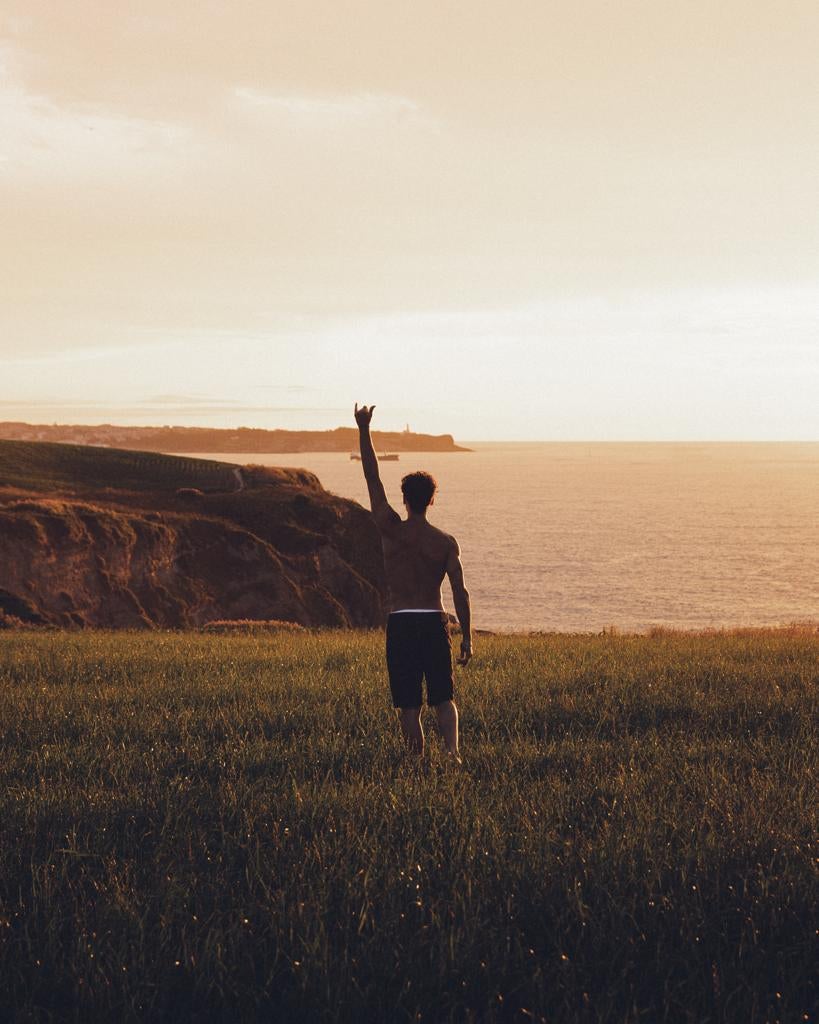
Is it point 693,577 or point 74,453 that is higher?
point 74,453

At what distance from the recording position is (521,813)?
5363mm

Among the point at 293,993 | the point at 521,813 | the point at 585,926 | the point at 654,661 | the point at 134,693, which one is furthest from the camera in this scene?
the point at 654,661

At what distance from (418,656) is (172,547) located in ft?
146

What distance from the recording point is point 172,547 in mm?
49094

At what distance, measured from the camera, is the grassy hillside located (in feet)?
196

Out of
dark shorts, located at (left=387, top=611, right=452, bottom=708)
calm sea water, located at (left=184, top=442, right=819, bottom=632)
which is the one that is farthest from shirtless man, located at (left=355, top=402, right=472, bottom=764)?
calm sea water, located at (left=184, top=442, right=819, bottom=632)

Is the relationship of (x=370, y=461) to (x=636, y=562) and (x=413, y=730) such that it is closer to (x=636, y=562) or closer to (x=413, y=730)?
(x=413, y=730)

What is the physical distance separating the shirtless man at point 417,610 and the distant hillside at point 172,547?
27707 millimetres

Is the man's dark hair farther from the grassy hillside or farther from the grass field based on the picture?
the grassy hillside

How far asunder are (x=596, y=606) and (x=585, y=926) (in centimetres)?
6522

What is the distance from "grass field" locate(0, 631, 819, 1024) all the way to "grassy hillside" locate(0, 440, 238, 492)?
5315 cm

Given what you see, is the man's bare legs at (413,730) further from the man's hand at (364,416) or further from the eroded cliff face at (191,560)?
the eroded cliff face at (191,560)

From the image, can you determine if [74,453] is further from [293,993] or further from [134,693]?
[293,993]

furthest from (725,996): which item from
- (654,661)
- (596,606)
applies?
(596,606)
